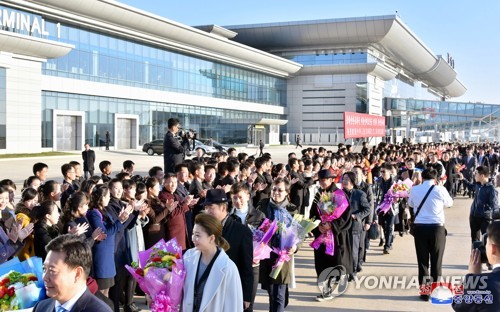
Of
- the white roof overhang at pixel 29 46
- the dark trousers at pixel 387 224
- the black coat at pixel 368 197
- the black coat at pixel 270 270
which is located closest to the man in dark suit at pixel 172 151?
the black coat at pixel 368 197

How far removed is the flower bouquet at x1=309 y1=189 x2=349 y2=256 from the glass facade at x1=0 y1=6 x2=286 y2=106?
30.5 metres

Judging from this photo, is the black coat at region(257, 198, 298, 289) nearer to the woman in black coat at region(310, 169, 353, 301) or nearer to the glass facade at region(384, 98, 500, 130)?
the woman in black coat at region(310, 169, 353, 301)

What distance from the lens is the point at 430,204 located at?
23.4 feet

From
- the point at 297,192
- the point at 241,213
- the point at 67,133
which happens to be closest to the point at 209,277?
the point at 241,213

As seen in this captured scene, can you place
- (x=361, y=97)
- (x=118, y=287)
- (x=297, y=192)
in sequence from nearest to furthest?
(x=118, y=287), (x=297, y=192), (x=361, y=97)

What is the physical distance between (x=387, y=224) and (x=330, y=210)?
3.95 meters

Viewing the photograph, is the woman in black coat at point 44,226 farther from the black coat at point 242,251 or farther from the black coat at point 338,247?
the black coat at point 338,247

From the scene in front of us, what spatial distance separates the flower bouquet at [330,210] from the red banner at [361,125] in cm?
1483

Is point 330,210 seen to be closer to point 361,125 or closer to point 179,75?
point 361,125

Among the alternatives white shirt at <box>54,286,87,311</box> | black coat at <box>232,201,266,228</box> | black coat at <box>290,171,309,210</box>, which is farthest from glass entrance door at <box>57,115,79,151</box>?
white shirt at <box>54,286,87,311</box>

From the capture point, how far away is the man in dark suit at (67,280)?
2.59m

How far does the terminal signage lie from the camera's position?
30609mm

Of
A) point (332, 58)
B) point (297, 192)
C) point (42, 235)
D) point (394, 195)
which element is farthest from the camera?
point (332, 58)

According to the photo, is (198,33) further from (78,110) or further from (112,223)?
(112,223)
